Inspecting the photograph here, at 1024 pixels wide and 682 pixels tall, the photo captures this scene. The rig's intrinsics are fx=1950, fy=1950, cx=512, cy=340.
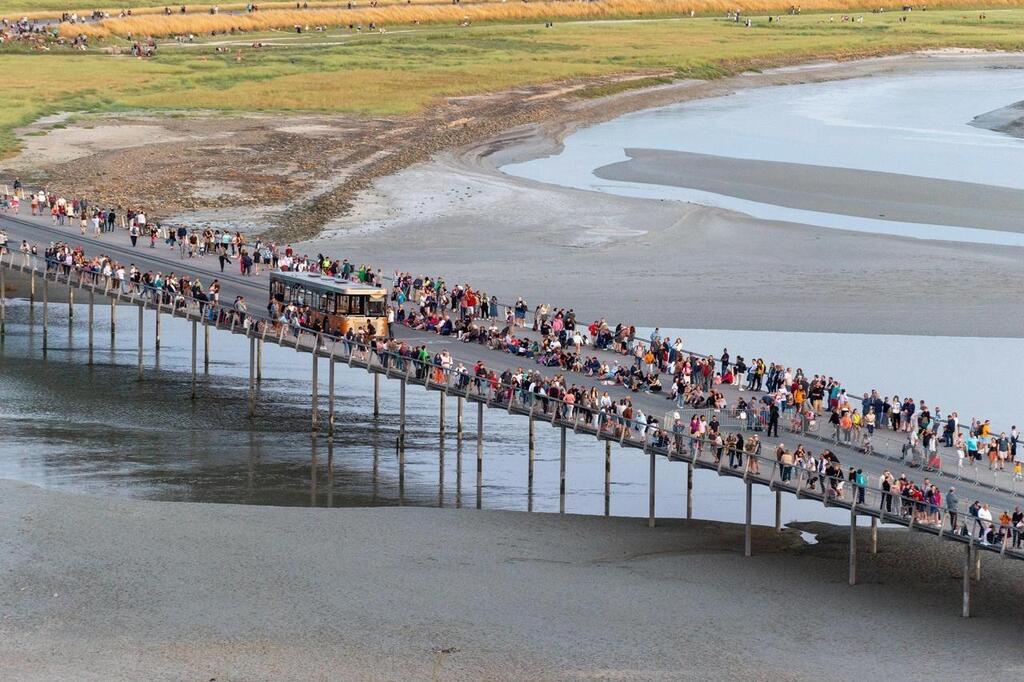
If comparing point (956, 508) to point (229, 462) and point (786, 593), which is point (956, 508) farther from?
point (229, 462)

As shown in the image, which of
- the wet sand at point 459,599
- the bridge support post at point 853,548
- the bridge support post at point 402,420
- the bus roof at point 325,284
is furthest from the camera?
the bus roof at point 325,284

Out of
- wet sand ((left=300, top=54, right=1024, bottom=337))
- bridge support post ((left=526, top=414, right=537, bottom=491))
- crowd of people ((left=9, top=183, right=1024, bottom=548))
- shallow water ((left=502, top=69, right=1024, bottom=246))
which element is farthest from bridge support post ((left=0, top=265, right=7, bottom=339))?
shallow water ((left=502, top=69, right=1024, bottom=246))

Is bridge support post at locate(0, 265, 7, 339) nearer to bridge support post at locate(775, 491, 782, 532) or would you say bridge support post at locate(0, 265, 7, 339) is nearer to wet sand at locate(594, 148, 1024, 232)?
bridge support post at locate(775, 491, 782, 532)

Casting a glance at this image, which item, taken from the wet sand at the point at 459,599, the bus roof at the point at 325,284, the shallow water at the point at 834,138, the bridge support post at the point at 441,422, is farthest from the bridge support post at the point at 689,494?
the shallow water at the point at 834,138

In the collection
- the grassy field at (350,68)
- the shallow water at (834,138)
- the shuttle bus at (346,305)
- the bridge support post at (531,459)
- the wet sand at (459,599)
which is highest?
the grassy field at (350,68)

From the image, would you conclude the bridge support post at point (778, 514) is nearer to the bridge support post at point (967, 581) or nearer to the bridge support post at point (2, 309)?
the bridge support post at point (967, 581)
